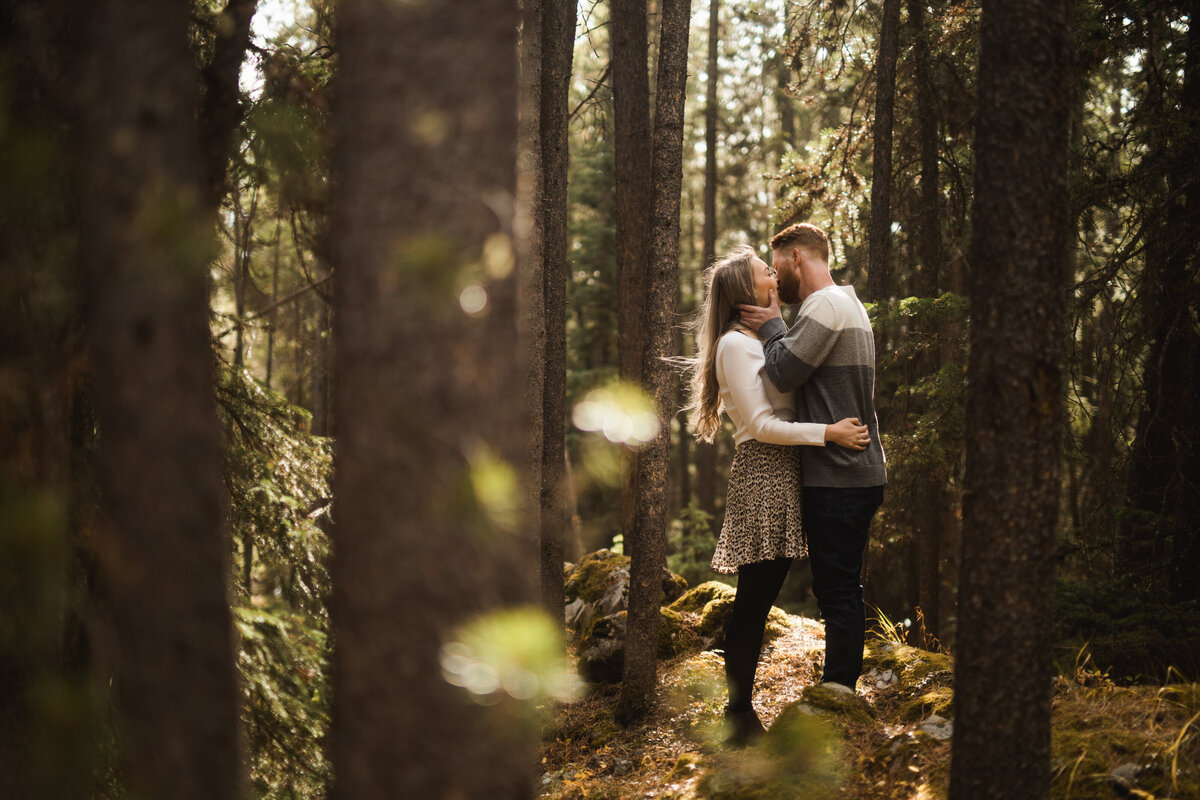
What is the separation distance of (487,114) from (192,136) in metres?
1.25

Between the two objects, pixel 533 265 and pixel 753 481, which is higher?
pixel 533 265

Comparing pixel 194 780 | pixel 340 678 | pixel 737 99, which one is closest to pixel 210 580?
pixel 194 780

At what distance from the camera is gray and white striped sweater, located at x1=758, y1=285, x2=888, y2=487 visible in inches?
156

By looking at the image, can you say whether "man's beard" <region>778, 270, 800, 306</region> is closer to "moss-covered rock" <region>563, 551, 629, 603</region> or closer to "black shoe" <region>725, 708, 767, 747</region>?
"black shoe" <region>725, 708, 767, 747</region>

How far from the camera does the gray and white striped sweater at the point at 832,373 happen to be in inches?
156

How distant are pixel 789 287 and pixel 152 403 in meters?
3.21

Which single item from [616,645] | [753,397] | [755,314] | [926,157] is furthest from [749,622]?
[926,157]

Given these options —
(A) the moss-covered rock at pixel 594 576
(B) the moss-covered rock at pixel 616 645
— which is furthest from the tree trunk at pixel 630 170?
(B) the moss-covered rock at pixel 616 645

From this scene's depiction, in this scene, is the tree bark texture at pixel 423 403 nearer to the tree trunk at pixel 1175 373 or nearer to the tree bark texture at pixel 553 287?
the tree bark texture at pixel 553 287

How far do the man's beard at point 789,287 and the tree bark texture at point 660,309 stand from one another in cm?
155

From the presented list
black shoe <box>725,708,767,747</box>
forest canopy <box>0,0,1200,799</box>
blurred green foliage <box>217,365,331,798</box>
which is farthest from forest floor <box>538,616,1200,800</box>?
blurred green foliage <box>217,365,331,798</box>

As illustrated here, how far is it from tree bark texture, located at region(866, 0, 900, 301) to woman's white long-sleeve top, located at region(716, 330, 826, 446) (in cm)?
504

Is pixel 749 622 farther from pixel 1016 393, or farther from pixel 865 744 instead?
pixel 1016 393

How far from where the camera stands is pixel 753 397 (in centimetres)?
411
